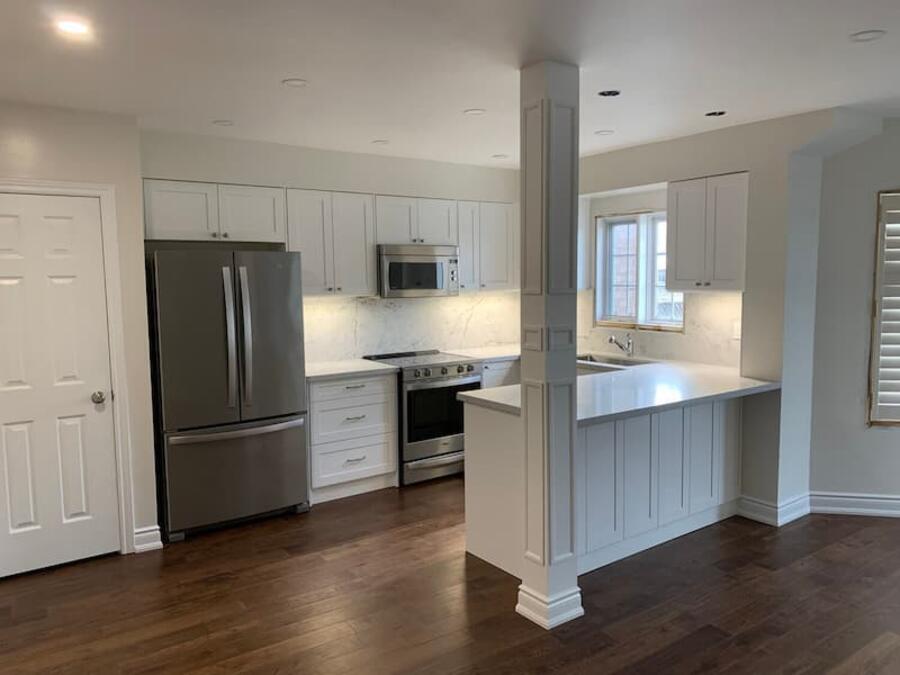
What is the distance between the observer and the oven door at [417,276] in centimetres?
520

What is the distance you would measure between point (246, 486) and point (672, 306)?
3.60 metres

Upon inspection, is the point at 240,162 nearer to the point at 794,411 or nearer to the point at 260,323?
the point at 260,323

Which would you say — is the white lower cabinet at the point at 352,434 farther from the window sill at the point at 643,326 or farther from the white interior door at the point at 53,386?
the window sill at the point at 643,326

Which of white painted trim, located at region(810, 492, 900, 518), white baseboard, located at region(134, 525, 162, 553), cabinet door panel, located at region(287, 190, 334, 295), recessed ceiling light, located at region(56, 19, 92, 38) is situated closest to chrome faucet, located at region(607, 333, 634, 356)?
white painted trim, located at region(810, 492, 900, 518)

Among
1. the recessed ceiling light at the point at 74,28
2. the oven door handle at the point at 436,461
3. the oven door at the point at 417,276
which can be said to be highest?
the recessed ceiling light at the point at 74,28

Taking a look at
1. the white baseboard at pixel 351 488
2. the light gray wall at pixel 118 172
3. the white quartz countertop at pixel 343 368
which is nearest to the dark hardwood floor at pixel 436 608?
the white baseboard at pixel 351 488

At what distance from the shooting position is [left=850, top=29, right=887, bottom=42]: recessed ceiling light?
8.36 ft

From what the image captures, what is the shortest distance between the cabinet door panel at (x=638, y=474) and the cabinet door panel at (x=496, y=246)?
251cm

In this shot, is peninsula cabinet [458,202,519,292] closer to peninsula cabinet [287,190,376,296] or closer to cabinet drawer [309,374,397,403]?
peninsula cabinet [287,190,376,296]

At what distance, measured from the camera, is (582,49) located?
2.72 metres

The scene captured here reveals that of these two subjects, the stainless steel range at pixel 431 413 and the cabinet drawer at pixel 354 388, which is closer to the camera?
the cabinet drawer at pixel 354 388

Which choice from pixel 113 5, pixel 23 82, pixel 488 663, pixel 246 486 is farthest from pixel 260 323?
pixel 488 663

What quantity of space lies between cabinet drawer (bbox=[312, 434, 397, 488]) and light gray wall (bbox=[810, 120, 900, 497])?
302cm

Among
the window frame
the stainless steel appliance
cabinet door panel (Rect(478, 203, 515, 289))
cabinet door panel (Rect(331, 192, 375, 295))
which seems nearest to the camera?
cabinet door panel (Rect(331, 192, 375, 295))
